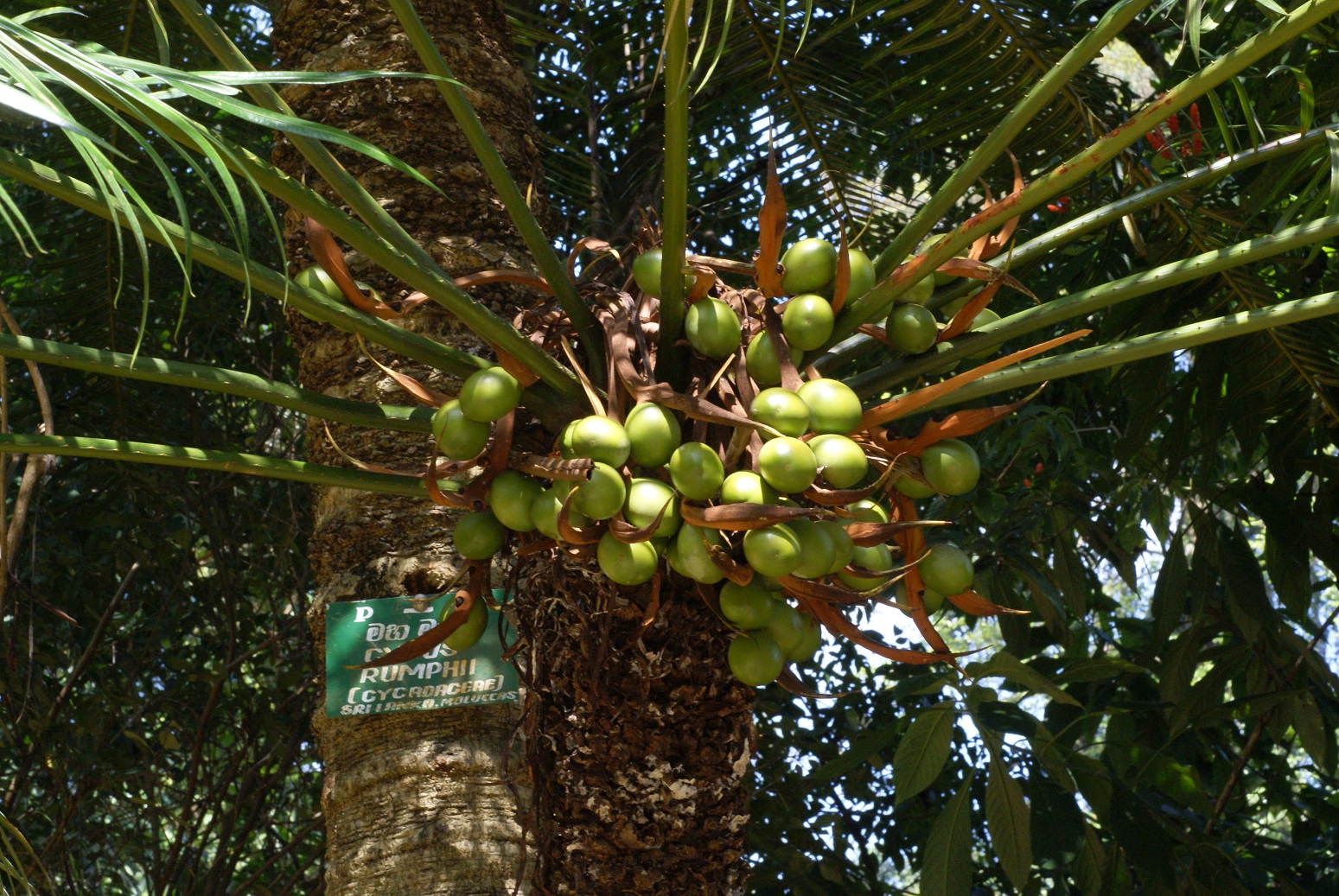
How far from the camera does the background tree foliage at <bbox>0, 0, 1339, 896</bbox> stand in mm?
2008

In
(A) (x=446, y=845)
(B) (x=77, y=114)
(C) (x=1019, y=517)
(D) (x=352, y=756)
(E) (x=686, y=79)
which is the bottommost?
(A) (x=446, y=845)

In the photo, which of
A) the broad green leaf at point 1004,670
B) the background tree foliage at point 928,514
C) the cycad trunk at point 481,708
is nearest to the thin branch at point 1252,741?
the background tree foliage at point 928,514

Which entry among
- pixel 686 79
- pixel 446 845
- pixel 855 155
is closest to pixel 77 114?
pixel 855 155

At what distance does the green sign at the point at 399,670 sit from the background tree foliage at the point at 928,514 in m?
0.69

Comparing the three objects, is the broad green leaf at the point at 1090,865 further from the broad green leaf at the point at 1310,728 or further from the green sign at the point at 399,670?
the green sign at the point at 399,670

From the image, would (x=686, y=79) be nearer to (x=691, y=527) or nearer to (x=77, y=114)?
(x=691, y=527)

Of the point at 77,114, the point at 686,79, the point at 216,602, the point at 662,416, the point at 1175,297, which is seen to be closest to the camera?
the point at 686,79

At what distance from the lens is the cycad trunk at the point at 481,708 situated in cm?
120

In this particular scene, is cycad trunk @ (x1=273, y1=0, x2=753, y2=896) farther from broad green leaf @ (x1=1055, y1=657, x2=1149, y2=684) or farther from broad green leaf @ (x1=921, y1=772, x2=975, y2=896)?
broad green leaf @ (x1=1055, y1=657, x2=1149, y2=684)

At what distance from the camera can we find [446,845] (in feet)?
4.62

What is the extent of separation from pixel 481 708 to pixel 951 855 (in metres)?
0.94

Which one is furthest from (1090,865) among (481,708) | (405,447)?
(405,447)

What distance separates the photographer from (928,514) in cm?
312

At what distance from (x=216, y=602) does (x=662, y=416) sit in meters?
2.88
